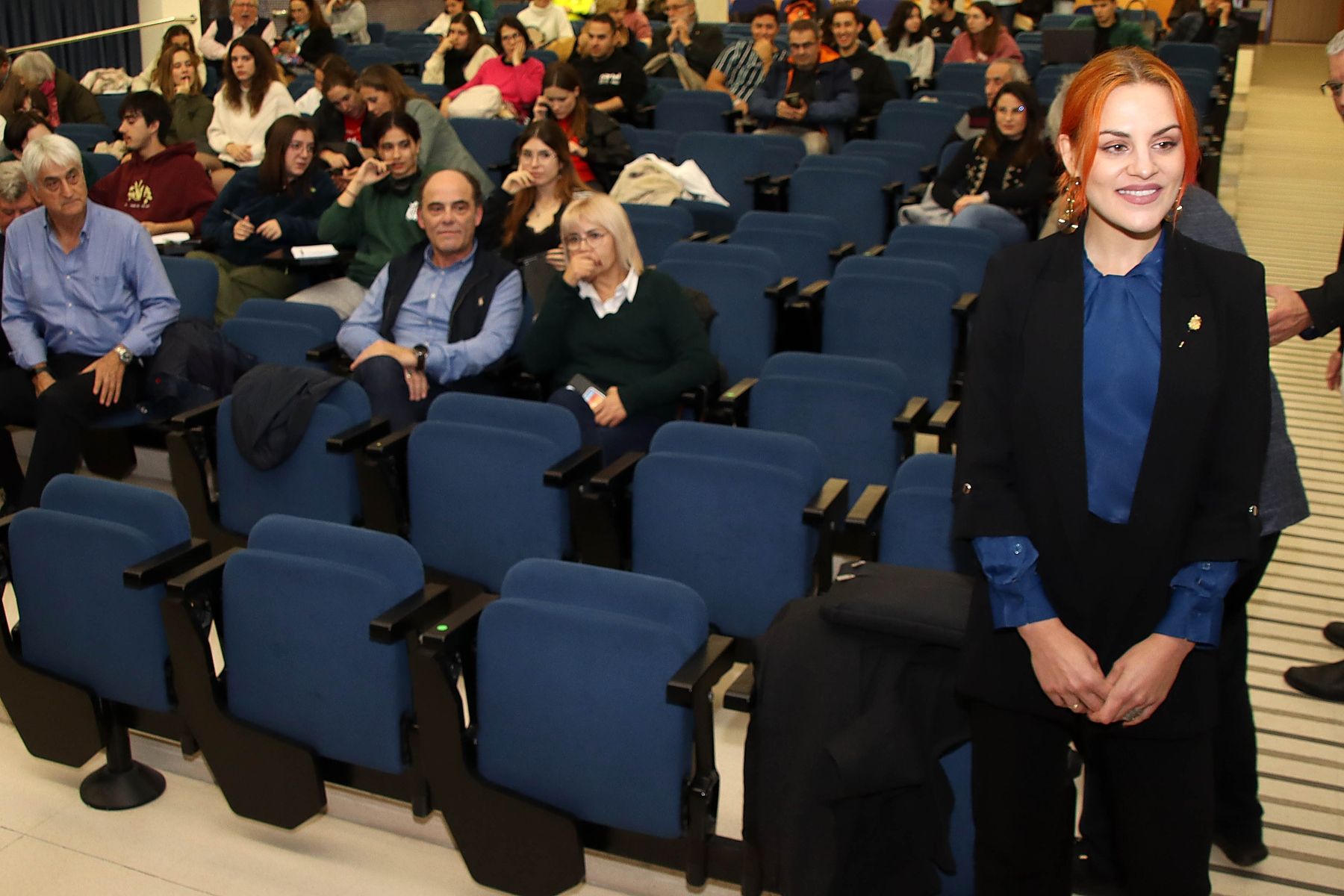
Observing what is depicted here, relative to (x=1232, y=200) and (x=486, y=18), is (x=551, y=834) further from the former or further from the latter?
(x=486, y=18)

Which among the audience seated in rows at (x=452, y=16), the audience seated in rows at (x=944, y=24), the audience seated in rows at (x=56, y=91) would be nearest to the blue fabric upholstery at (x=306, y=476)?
the audience seated in rows at (x=56, y=91)

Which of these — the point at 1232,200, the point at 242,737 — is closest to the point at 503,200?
the point at 242,737

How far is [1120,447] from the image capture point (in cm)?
133

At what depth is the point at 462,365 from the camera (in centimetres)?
342

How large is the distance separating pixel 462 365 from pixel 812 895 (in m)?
2.00

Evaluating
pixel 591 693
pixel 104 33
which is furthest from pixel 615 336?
pixel 104 33

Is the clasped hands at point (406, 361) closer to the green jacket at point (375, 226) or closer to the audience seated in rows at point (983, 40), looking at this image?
the green jacket at point (375, 226)

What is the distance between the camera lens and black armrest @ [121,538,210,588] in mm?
2207

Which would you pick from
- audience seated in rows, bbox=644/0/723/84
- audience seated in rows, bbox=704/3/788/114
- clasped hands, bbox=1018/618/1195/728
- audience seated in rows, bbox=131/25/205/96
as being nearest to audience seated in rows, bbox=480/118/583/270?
clasped hands, bbox=1018/618/1195/728

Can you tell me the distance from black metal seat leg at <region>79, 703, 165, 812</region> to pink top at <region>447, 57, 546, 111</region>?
479 cm

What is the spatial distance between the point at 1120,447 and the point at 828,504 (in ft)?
3.67

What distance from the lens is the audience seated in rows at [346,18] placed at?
933 cm

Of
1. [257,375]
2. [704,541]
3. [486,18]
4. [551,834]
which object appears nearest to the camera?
[551,834]

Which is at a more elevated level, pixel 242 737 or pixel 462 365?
pixel 462 365
